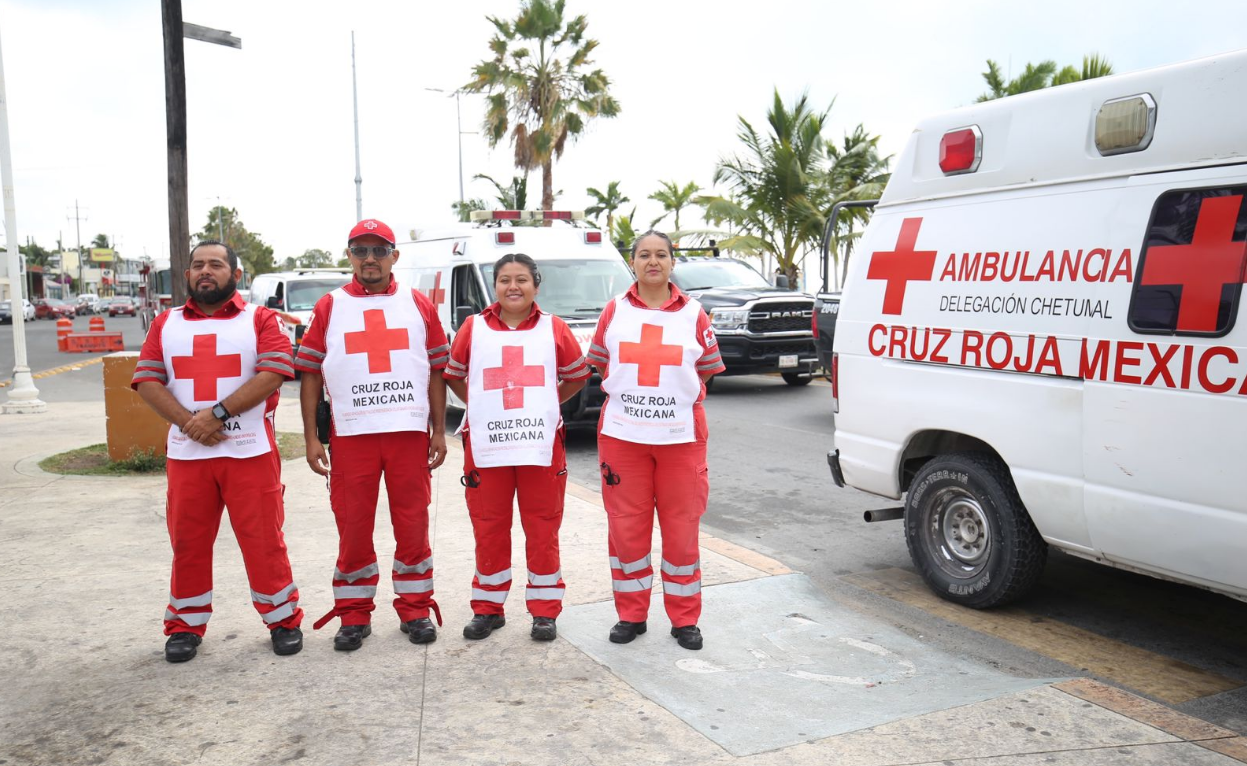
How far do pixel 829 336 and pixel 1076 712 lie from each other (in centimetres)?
770

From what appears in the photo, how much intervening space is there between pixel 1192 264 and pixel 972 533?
68.4 inches

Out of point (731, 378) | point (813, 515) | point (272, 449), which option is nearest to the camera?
point (272, 449)

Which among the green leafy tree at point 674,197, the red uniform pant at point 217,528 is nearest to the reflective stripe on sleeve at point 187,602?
the red uniform pant at point 217,528

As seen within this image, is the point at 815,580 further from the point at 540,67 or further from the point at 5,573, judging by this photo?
the point at 540,67

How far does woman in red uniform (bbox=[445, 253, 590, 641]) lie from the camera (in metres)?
4.46

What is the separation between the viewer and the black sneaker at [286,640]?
14.5 ft

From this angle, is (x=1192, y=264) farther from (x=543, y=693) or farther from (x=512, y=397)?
(x=543, y=693)

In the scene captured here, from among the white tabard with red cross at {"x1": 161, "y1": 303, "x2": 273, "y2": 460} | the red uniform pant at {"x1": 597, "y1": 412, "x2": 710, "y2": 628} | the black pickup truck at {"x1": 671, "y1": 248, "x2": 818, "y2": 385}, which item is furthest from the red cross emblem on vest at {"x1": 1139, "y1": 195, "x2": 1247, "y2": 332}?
the black pickup truck at {"x1": 671, "y1": 248, "x2": 818, "y2": 385}

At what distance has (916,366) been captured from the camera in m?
5.17

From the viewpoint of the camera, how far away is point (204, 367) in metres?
4.32

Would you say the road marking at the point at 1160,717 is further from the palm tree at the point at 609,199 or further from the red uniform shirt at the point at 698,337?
the palm tree at the point at 609,199

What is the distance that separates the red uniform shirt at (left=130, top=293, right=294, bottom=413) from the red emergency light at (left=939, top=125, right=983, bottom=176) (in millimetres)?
3254

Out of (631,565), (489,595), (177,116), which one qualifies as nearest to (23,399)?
(177,116)

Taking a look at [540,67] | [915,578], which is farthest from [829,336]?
[540,67]
